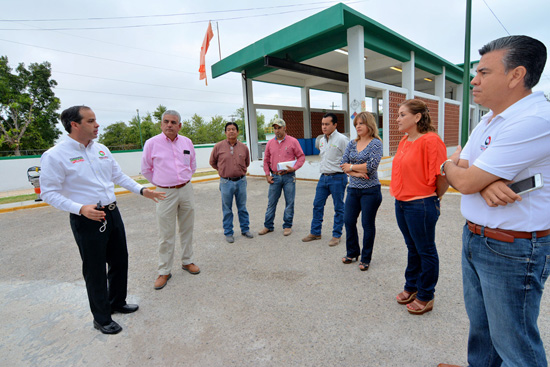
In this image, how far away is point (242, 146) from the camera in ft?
15.7

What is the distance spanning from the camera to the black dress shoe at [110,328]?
7.77ft

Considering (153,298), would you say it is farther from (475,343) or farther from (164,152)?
(475,343)

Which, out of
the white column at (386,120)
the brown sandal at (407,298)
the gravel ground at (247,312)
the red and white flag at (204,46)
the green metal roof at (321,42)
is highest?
the red and white flag at (204,46)

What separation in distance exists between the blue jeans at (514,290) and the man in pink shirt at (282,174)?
348cm

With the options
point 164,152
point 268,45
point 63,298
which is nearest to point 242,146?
point 164,152

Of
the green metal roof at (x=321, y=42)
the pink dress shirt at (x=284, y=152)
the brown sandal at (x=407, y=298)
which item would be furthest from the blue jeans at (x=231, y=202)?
the green metal roof at (x=321, y=42)

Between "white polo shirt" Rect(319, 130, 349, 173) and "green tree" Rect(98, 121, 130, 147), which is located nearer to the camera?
"white polo shirt" Rect(319, 130, 349, 173)

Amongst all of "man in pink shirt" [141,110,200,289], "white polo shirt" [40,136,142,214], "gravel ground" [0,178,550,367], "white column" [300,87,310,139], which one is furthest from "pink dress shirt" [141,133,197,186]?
"white column" [300,87,310,139]

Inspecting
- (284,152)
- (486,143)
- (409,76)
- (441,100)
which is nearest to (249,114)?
(409,76)

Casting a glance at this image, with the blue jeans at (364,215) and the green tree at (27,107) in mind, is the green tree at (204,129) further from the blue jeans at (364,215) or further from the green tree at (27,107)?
the blue jeans at (364,215)

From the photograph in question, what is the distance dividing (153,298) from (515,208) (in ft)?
10.2

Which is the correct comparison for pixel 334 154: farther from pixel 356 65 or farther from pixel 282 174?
pixel 356 65

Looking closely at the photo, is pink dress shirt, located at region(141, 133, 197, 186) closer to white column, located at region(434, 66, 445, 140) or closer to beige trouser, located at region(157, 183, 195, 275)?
beige trouser, located at region(157, 183, 195, 275)

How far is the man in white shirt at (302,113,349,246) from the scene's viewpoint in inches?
163
